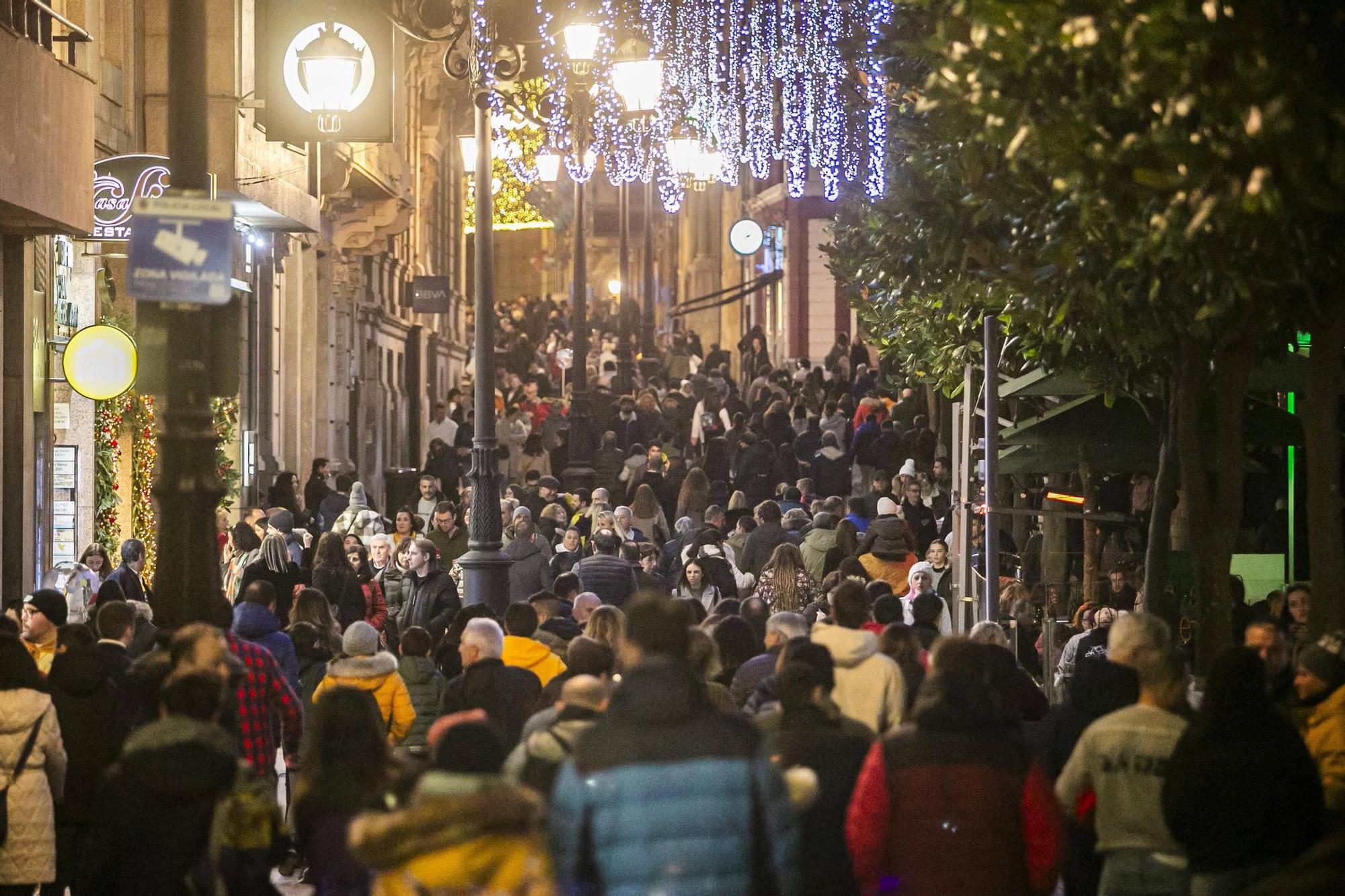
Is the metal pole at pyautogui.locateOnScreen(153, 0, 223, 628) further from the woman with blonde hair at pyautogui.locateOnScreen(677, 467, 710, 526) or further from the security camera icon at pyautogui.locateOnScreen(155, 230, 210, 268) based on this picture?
the woman with blonde hair at pyautogui.locateOnScreen(677, 467, 710, 526)

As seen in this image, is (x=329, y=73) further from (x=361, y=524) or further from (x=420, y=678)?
(x=420, y=678)

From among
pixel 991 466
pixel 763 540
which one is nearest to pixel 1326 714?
pixel 991 466

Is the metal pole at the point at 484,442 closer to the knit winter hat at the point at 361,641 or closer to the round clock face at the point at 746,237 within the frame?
the knit winter hat at the point at 361,641

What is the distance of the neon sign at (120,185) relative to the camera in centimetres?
1908

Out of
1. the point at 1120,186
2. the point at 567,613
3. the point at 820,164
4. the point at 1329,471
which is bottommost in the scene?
the point at 567,613

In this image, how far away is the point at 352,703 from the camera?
22.2 ft

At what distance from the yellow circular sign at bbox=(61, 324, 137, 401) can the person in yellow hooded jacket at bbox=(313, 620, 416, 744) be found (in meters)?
8.31

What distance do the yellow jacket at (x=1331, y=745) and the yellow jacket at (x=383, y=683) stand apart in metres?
4.36

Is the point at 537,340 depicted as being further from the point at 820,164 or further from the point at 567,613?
the point at 567,613

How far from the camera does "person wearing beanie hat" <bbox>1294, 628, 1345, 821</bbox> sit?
27.0 ft

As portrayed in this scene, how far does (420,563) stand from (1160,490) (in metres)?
5.14

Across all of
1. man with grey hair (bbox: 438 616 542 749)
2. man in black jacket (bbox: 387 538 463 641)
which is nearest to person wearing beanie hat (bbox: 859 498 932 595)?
man in black jacket (bbox: 387 538 463 641)

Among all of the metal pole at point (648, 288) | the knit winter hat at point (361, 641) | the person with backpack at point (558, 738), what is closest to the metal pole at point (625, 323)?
the metal pole at point (648, 288)

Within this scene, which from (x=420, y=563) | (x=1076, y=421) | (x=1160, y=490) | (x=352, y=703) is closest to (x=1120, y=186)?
(x=352, y=703)
